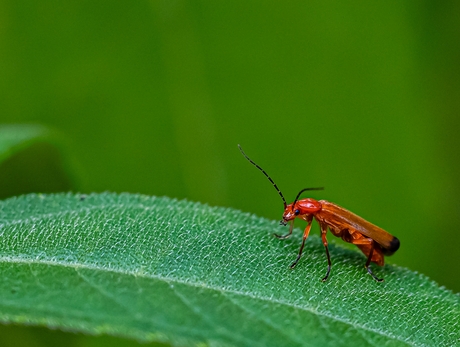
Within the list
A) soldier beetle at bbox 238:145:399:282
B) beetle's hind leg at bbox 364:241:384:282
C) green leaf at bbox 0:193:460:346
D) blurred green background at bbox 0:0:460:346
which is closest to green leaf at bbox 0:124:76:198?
green leaf at bbox 0:193:460:346

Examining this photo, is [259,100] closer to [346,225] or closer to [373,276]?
[346,225]

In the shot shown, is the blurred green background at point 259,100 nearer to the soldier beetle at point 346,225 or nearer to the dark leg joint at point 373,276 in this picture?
the soldier beetle at point 346,225

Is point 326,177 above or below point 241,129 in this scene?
below

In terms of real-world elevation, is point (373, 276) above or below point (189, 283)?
below

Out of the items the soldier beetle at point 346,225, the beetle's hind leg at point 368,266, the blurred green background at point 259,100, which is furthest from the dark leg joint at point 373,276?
the blurred green background at point 259,100

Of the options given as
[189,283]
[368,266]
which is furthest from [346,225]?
[189,283]

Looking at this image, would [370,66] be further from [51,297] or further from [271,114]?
[51,297]

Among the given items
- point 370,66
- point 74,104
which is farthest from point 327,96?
point 74,104
